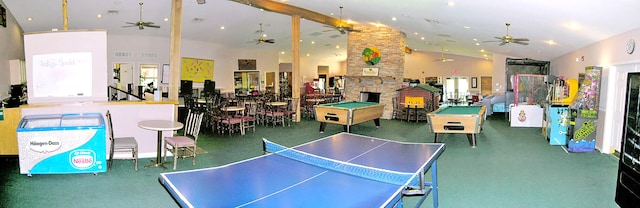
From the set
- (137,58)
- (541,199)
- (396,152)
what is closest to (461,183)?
(541,199)

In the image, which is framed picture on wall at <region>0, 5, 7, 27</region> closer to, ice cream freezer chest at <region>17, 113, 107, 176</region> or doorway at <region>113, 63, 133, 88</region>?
doorway at <region>113, 63, 133, 88</region>

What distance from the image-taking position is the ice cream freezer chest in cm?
482

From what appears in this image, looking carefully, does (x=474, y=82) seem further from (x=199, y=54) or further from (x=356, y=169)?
(x=356, y=169)

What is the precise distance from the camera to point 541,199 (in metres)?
4.25

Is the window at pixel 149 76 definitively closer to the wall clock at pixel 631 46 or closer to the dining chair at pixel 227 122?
the dining chair at pixel 227 122

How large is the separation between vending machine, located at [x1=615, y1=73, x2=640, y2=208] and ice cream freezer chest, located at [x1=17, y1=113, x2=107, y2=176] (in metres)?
5.86

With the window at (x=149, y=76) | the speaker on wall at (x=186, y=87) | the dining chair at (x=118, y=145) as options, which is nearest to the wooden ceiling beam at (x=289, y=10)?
the speaker on wall at (x=186, y=87)

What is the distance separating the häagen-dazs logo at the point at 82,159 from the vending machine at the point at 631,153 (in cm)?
594

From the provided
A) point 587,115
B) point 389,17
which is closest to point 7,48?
point 389,17

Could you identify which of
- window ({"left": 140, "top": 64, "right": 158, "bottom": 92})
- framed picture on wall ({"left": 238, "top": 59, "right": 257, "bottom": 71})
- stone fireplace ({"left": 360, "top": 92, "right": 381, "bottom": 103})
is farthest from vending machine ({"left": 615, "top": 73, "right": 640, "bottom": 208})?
framed picture on wall ({"left": 238, "top": 59, "right": 257, "bottom": 71})

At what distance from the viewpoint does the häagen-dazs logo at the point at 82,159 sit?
492 cm

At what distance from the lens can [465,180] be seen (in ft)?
16.4

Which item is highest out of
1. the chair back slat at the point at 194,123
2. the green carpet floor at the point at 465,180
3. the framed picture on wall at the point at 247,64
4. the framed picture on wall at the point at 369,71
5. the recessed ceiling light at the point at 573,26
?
the recessed ceiling light at the point at 573,26

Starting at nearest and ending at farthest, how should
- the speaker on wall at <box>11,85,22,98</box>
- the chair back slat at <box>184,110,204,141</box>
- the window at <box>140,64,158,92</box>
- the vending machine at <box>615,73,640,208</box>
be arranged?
the vending machine at <box>615,73,640,208</box> → the chair back slat at <box>184,110,204,141</box> → the speaker on wall at <box>11,85,22,98</box> → the window at <box>140,64,158,92</box>
